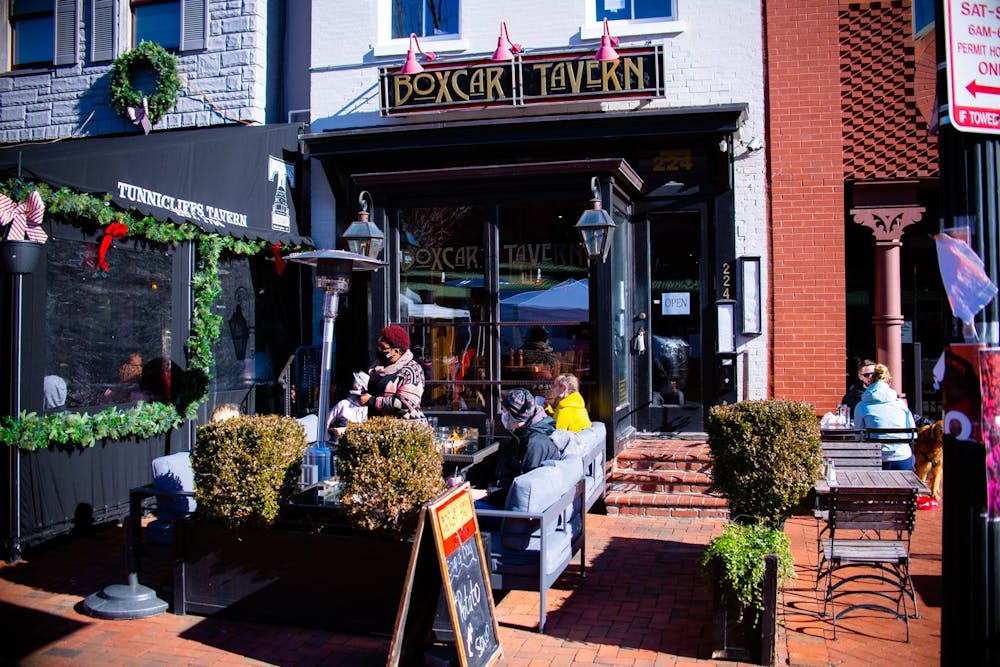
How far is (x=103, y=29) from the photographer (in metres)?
11.1

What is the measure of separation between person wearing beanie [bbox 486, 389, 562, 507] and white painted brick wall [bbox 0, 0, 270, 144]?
6276 millimetres

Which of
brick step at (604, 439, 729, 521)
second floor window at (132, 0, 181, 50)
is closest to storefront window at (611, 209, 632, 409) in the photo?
brick step at (604, 439, 729, 521)

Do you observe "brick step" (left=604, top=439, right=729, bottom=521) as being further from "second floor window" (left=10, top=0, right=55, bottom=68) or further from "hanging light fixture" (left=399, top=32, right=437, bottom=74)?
"second floor window" (left=10, top=0, right=55, bottom=68)

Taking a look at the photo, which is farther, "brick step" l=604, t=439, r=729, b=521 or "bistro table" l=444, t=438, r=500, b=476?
"brick step" l=604, t=439, r=729, b=521

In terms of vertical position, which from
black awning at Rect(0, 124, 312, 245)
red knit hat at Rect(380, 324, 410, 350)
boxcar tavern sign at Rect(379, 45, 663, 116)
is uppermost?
boxcar tavern sign at Rect(379, 45, 663, 116)

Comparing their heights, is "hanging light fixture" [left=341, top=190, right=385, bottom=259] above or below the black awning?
below

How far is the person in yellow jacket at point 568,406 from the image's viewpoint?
24.1 feet

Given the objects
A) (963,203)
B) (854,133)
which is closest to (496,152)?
(854,133)

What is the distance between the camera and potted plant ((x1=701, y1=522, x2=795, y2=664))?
4652 millimetres

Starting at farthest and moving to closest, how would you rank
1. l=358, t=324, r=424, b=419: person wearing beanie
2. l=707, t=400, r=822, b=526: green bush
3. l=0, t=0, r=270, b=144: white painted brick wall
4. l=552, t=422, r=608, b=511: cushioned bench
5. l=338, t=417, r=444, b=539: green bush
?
l=0, t=0, r=270, b=144: white painted brick wall
l=358, t=324, r=424, b=419: person wearing beanie
l=552, t=422, r=608, b=511: cushioned bench
l=707, t=400, r=822, b=526: green bush
l=338, t=417, r=444, b=539: green bush

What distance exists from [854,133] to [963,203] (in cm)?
641

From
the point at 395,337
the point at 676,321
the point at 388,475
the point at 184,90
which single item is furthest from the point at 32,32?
the point at 388,475

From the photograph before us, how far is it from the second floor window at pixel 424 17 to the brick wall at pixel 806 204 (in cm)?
381

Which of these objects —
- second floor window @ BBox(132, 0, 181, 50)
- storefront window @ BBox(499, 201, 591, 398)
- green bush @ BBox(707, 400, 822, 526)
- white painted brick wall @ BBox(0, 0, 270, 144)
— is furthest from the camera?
second floor window @ BBox(132, 0, 181, 50)
